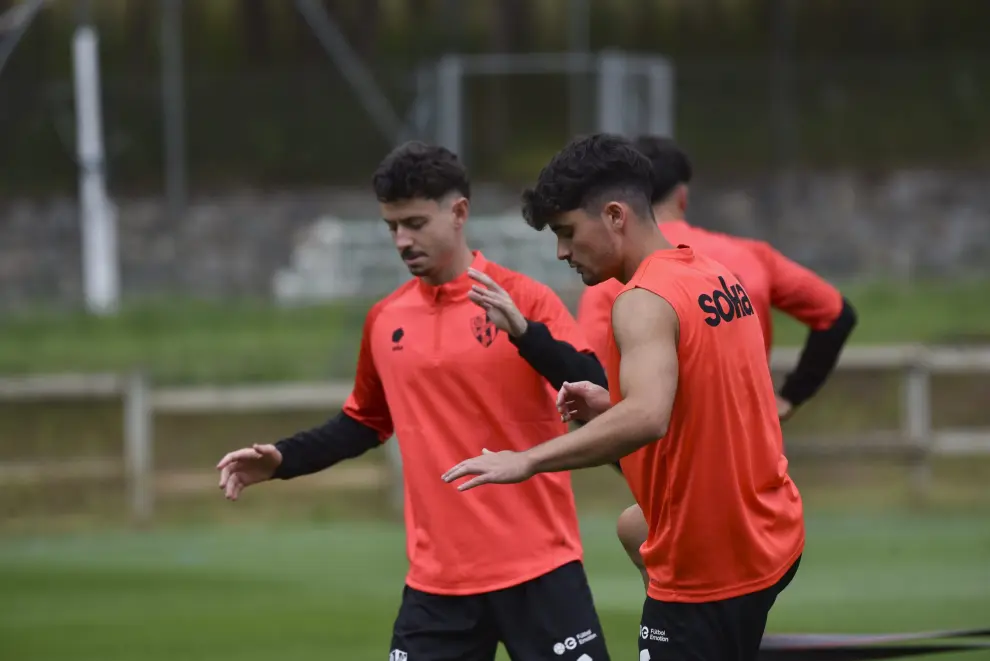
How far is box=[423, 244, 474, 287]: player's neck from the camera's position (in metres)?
5.24

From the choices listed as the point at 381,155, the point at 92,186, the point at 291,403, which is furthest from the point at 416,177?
the point at 92,186

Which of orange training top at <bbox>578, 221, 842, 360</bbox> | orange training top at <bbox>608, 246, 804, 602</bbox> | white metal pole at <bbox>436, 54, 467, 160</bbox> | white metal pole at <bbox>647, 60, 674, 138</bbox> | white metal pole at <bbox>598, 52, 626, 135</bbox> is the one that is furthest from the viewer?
white metal pole at <bbox>647, 60, 674, 138</bbox>

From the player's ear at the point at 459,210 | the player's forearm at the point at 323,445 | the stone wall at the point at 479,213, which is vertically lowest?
the player's forearm at the point at 323,445

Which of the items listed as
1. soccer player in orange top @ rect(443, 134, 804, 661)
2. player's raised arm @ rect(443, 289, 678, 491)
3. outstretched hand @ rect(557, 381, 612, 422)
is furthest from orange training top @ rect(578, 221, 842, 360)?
player's raised arm @ rect(443, 289, 678, 491)

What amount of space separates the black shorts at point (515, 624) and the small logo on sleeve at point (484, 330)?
0.78m

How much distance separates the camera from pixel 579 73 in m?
19.0

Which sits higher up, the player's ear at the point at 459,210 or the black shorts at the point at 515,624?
the player's ear at the point at 459,210

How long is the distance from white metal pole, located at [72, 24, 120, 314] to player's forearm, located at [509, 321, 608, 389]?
46.6 ft

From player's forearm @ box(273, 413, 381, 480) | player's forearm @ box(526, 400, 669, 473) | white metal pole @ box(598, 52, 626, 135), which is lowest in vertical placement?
player's forearm @ box(526, 400, 669, 473)

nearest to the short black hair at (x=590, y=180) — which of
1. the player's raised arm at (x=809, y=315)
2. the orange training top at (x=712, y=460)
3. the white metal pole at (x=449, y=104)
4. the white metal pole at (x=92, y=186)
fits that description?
the orange training top at (x=712, y=460)

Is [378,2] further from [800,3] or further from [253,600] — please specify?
[253,600]

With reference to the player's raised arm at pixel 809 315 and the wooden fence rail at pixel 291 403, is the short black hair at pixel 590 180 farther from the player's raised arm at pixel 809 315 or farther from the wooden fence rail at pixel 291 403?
the wooden fence rail at pixel 291 403

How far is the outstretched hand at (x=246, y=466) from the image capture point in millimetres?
5262

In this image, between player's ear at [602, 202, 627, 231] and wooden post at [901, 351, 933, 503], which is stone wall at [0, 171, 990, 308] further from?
player's ear at [602, 202, 627, 231]
